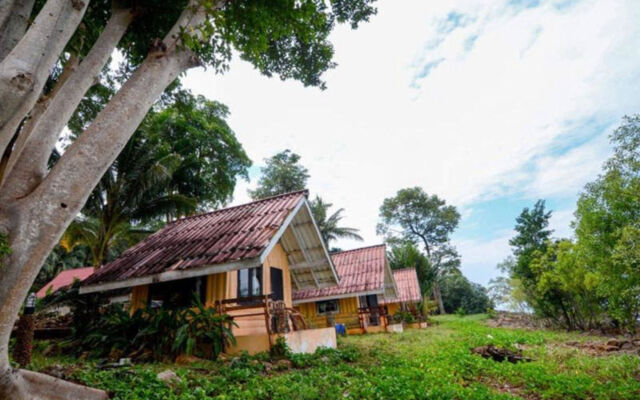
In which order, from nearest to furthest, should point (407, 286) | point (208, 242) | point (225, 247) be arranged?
1. point (225, 247)
2. point (208, 242)
3. point (407, 286)

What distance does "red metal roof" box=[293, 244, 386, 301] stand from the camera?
18.8 metres

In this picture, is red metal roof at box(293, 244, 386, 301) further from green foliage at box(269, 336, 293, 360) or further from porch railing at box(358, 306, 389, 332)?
green foliage at box(269, 336, 293, 360)

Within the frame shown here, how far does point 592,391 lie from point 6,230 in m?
8.08

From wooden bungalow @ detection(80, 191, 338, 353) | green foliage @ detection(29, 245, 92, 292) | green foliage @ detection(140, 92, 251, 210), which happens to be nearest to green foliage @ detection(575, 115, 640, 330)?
wooden bungalow @ detection(80, 191, 338, 353)

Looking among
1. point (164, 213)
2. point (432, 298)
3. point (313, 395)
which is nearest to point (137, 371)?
point (313, 395)

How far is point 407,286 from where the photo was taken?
1048 inches

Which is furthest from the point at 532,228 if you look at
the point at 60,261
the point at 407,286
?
the point at 60,261

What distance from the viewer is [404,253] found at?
29984mm

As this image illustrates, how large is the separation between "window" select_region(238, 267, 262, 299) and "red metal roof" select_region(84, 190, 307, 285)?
159 centimetres

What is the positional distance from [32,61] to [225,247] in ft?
18.5

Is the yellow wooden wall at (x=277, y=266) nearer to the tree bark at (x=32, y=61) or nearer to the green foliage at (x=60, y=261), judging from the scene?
the tree bark at (x=32, y=61)

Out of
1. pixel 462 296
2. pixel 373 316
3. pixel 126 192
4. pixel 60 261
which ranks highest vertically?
pixel 60 261

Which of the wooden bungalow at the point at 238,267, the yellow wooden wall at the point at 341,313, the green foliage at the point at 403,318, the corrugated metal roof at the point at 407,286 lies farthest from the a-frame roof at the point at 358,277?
the wooden bungalow at the point at 238,267

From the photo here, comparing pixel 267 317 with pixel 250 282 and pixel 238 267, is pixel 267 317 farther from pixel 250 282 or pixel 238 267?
pixel 250 282
